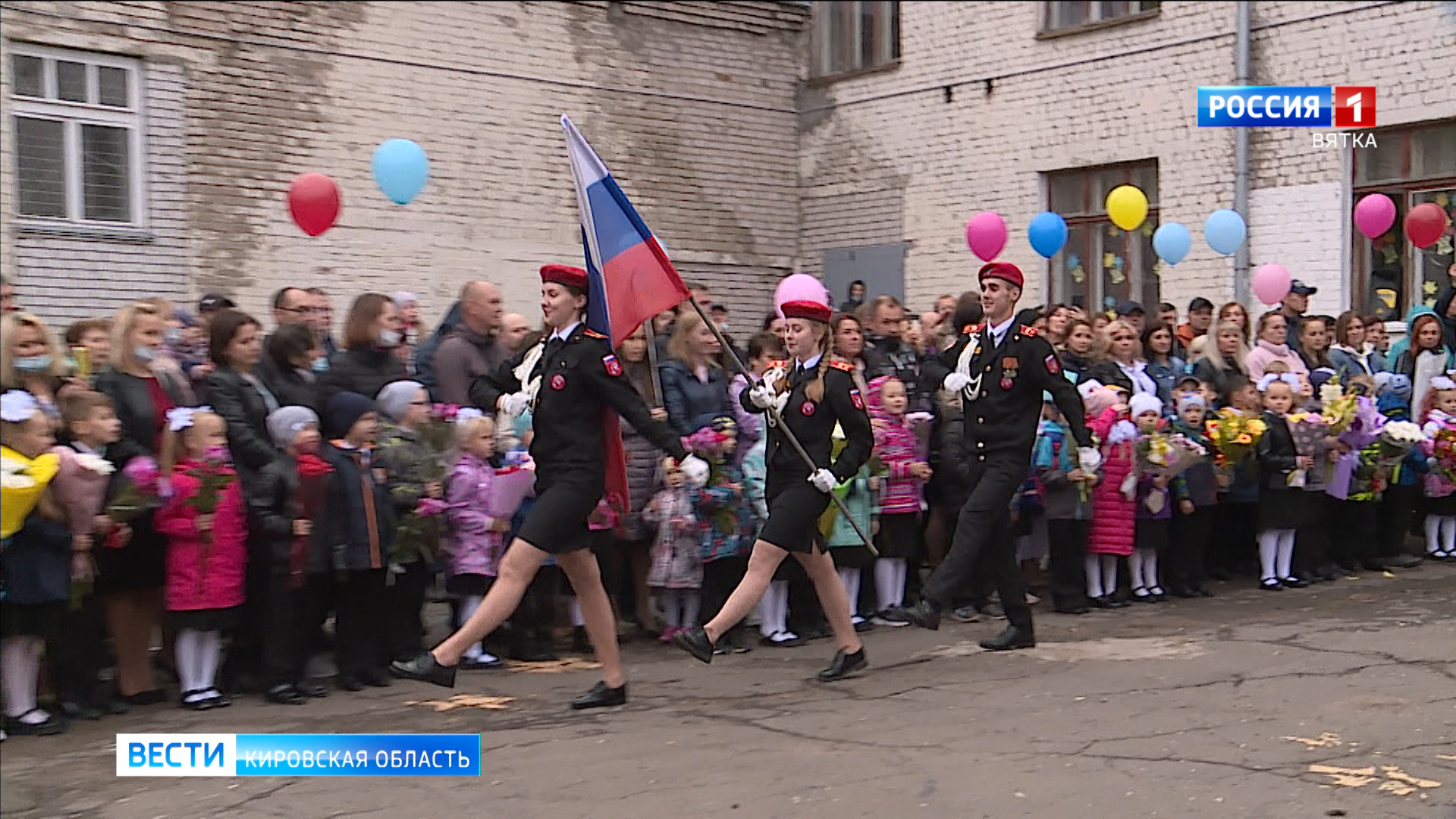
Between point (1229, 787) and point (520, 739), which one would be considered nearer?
point (1229, 787)

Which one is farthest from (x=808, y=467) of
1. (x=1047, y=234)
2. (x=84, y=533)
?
(x=1047, y=234)

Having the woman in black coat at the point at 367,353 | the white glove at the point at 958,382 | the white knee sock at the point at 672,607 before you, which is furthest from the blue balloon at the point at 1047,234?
the woman in black coat at the point at 367,353

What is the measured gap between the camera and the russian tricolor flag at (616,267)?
285 inches

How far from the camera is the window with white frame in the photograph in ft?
46.2

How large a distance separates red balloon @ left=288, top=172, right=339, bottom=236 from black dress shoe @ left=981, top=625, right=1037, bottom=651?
5985 mm

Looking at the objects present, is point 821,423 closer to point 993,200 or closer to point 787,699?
point 787,699

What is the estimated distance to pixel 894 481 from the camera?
30.9ft

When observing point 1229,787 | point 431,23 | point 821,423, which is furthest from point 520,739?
point 431,23

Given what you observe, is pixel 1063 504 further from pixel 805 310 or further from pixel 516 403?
pixel 516 403

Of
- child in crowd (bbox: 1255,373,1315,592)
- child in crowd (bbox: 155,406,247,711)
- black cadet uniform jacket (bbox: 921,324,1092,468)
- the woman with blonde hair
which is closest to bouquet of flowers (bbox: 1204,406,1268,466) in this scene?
child in crowd (bbox: 1255,373,1315,592)

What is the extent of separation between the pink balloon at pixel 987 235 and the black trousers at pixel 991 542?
21.8ft

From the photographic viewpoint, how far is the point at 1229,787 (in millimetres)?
5617

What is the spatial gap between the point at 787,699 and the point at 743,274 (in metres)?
12.1

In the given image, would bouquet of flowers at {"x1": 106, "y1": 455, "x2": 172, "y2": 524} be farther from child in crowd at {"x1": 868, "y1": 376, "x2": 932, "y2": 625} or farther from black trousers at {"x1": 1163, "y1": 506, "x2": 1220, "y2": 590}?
black trousers at {"x1": 1163, "y1": 506, "x2": 1220, "y2": 590}
